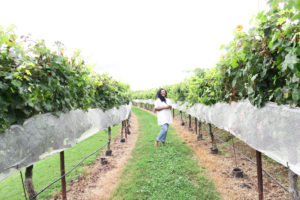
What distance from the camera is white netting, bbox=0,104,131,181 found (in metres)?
2.32

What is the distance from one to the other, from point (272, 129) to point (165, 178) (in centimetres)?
299

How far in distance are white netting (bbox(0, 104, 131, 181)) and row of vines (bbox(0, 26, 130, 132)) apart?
12cm

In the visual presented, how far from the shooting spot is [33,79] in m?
2.65

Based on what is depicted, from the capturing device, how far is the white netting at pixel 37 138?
232 cm

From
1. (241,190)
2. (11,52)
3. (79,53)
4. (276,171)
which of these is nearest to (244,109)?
(241,190)

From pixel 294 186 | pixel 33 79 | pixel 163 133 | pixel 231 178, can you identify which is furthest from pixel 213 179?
pixel 33 79

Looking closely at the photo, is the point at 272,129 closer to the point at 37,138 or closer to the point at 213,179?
the point at 213,179

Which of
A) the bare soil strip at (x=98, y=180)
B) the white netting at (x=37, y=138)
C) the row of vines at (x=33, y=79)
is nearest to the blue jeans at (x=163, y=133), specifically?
the bare soil strip at (x=98, y=180)

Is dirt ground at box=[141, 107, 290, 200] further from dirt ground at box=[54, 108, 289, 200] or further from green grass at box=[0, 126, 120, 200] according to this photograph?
green grass at box=[0, 126, 120, 200]

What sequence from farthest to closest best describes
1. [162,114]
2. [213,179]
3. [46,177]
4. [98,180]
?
[162,114] → [46,177] → [98,180] → [213,179]

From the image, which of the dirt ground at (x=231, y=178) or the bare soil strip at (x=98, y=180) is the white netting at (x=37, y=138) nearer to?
the bare soil strip at (x=98, y=180)

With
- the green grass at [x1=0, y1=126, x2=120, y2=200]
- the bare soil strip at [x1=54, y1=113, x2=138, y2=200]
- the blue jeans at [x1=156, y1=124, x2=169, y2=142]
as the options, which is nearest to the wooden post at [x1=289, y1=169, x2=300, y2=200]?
the bare soil strip at [x1=54, y1=113, x2=138, y2=200]

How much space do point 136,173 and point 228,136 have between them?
15.5 ft

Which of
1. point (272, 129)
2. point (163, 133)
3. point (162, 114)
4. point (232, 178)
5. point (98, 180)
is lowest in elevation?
point (98, 180)
